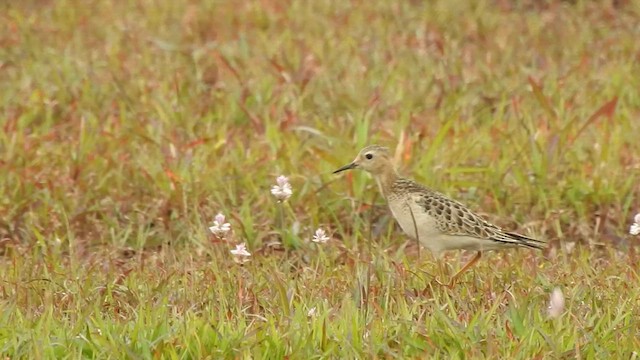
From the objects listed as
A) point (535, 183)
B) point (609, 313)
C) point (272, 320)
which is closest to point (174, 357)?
point (272, 320)

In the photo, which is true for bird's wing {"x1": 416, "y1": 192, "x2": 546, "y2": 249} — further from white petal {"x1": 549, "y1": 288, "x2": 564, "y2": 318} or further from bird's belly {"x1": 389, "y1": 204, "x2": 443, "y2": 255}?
white petal {"x1": 549, "y1": 288, "x2": 564, "y2": 318}

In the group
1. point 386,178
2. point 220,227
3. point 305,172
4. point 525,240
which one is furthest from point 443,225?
point 305,172

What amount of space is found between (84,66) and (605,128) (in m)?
3.57

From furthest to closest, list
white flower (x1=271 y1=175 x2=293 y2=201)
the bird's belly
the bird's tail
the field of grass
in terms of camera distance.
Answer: the bird's belly, the bird's tail, white flower (x1=271 y1=175 x2=293 y2=201), the field of grass

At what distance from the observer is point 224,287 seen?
18.4 ft

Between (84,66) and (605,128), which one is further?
(84,66)

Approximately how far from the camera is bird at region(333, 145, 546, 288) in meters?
5.99

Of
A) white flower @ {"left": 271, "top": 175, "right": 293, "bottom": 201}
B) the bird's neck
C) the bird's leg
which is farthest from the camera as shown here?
the bird's neck

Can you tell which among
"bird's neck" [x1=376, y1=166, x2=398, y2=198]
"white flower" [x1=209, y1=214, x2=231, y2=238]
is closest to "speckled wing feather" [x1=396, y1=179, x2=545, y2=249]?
"bird's neck" [x1=376, y1=166, x2=398, y2=198]

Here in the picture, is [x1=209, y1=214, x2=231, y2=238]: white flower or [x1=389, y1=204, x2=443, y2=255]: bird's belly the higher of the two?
[x1=209, y1=214, x2=231, y2=238]: white flower

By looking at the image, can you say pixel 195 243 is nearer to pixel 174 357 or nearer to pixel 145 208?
pixel 145 208

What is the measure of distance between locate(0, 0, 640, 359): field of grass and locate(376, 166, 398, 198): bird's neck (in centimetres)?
28

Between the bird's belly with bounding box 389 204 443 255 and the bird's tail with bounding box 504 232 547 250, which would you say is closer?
the bird's tail with bounding box 504 232 547 250

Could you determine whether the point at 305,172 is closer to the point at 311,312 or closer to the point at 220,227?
the point at 220,227
